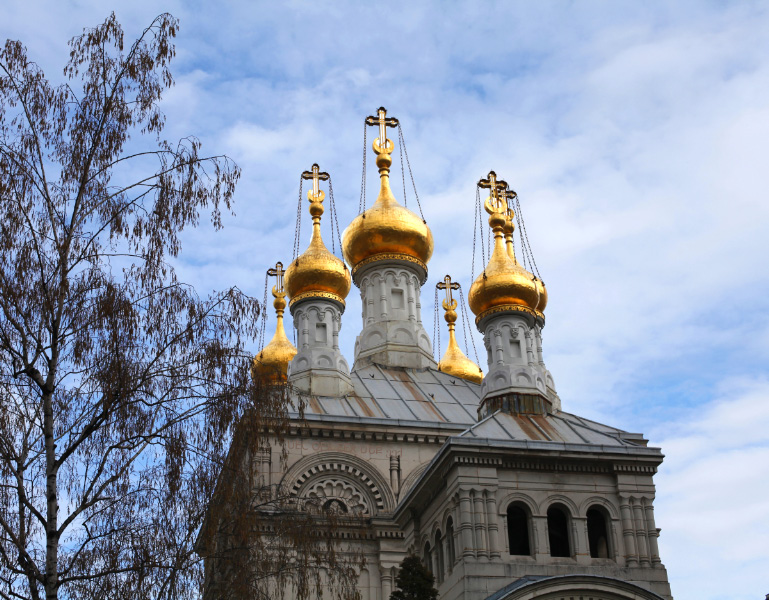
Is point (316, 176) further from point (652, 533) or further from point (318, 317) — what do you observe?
point (652, 533)

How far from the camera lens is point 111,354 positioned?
11.0 meters

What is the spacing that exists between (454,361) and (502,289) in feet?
37.7

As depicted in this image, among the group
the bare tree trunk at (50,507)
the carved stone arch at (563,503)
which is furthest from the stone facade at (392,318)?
the bare tree trunk at (50,507)

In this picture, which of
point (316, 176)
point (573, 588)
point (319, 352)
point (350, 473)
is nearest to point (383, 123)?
point (316, 176)

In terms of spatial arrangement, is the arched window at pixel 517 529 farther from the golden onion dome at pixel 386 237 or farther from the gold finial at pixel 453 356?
the gold finial at pixel 453 356

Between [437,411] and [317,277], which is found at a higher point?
[317,277]

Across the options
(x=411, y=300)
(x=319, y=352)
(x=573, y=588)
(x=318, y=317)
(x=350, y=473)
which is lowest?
(x=573, y=588)

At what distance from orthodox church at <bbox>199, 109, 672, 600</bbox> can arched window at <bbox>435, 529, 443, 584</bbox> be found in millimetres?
43

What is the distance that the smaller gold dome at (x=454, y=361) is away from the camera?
113 feet

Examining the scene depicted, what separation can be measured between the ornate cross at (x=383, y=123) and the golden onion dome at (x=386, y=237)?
235 centimetres

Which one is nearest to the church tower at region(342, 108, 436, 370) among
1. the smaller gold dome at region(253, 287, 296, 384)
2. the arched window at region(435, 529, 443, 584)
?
the smaller gold dome at region(253, 287, 296, 384)

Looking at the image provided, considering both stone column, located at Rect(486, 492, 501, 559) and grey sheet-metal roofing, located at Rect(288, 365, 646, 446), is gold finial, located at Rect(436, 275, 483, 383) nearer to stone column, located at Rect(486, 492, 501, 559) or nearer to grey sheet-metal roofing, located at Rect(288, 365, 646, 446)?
Answer: grey sheet-metal roofing, located at Rect(288, 365, 646, 446)

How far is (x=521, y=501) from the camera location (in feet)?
61.0


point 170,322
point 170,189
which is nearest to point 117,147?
point 170,189
